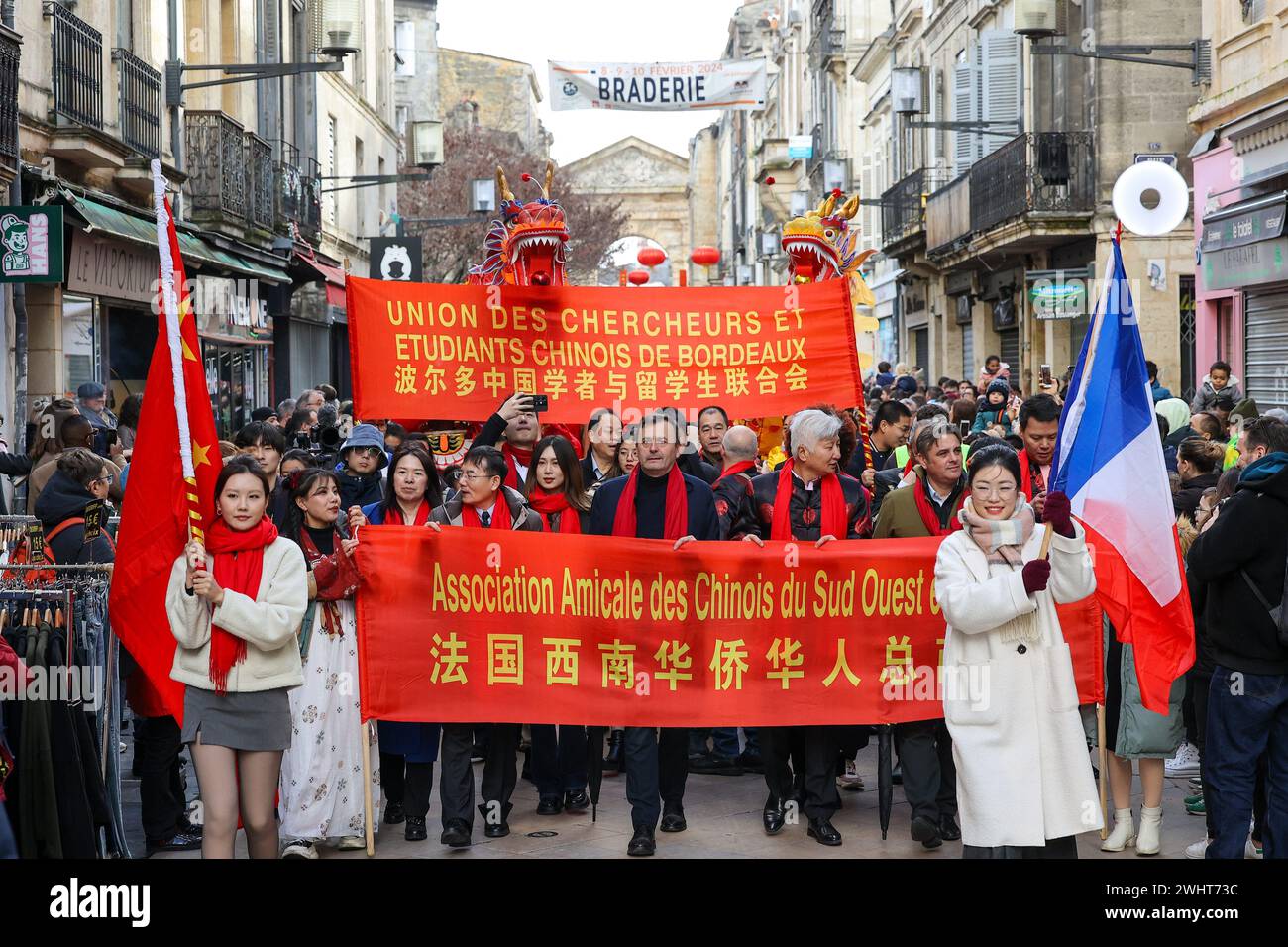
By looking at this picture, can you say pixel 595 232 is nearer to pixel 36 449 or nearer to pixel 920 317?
pixel 920 317

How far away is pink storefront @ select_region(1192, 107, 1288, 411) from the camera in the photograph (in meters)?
15.9

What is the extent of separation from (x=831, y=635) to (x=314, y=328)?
79.7 ft

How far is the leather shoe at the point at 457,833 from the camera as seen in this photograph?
680cm

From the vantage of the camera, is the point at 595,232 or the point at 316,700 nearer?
the point at 316,700

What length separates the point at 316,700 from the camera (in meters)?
6.77

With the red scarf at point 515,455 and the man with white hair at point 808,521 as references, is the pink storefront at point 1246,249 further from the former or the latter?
the man with white hair at point 808,521

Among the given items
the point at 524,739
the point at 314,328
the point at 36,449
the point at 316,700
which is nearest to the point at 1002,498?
the point at 316,700

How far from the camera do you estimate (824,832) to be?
6906 millimetres

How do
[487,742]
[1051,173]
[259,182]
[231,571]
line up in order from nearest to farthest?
[231,571]
[487,742]
[259,182]
[1051,173]

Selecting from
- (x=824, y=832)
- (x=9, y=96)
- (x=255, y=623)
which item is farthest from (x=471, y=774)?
(x=9, y=96)

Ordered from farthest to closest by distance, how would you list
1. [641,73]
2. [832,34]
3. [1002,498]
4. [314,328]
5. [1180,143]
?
[832,34], [314,328], [1180,143], [641,73], [1002,498]

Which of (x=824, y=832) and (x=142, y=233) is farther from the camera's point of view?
(x=142, y=233)

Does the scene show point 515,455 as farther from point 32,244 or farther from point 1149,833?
point 32,244

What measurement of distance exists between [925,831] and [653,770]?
46.2 inches
